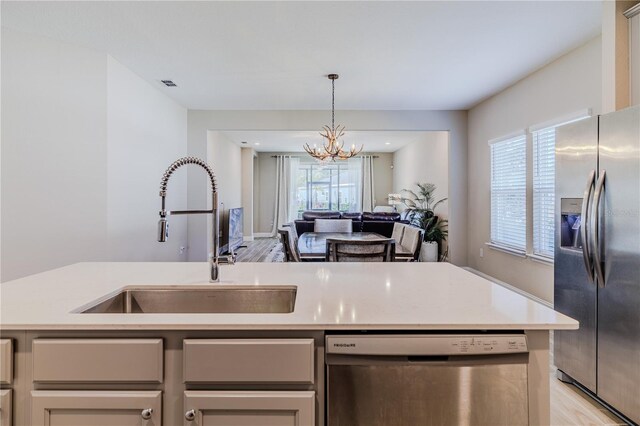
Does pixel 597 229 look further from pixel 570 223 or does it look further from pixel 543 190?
pixel 543 190

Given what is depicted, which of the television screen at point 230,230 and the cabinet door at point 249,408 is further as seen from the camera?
the television screen at point 230,230

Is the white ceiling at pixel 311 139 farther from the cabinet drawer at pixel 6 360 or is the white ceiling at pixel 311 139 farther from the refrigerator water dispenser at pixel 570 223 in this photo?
the cabinet drawer at pixel 6 360

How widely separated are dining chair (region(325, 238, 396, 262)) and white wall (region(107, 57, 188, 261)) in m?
2.65

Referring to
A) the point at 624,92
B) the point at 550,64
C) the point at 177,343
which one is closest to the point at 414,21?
the point at 624,92

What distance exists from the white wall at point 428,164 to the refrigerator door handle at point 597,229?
3.92 meters

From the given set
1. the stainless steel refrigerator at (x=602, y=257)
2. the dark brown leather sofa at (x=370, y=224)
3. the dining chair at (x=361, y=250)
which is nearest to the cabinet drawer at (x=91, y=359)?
the dining chair at (x=361, y=250)

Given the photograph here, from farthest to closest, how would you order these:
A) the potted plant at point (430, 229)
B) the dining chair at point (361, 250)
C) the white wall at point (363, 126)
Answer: the potted plant at point (430, 229)
the white wall at point (363, 126)
the dining chair at point (361, 250)

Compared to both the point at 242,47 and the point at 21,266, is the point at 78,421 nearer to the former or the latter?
the point at 21,266

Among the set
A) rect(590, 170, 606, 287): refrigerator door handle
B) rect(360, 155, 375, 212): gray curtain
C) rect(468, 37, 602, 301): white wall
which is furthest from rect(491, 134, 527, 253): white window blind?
rect(360, 155, 375, 212): gray curtain

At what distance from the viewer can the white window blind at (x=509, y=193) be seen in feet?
13.8

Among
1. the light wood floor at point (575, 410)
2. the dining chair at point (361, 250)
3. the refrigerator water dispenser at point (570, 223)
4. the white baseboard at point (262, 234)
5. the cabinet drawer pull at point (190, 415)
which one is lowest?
the light wood floor at point (575, 410)

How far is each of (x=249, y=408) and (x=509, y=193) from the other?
14.7ft

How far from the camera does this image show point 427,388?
3.32 feet

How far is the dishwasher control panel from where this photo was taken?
0.99 meters
